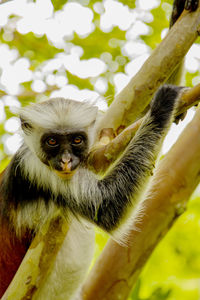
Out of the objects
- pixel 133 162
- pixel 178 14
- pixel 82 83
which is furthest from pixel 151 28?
pixel 133 162

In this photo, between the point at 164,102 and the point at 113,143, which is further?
the point at 164,102

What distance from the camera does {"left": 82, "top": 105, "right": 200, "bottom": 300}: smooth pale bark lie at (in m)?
4.11

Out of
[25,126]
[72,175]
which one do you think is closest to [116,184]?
[72,175]

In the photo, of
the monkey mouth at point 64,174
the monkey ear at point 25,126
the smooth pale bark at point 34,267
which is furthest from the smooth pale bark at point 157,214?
the monkey ear at point 25,126

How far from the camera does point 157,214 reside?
4.17m

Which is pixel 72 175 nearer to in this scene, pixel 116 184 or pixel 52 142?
pixel 52 142

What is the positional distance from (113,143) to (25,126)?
113 cm

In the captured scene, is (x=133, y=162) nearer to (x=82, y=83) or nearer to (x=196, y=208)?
(x=196, y=208)

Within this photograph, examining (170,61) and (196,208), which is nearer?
(170,61)

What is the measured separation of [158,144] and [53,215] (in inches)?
51.2

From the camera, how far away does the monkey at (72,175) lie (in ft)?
13.2

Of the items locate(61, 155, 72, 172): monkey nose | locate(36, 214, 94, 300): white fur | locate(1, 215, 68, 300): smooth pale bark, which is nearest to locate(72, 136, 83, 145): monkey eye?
locate(61, 155, 72, 172): monkey nose

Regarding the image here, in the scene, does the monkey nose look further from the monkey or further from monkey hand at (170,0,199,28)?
monkey hand at (170,0,199,28)

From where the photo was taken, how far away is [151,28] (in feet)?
24.0
